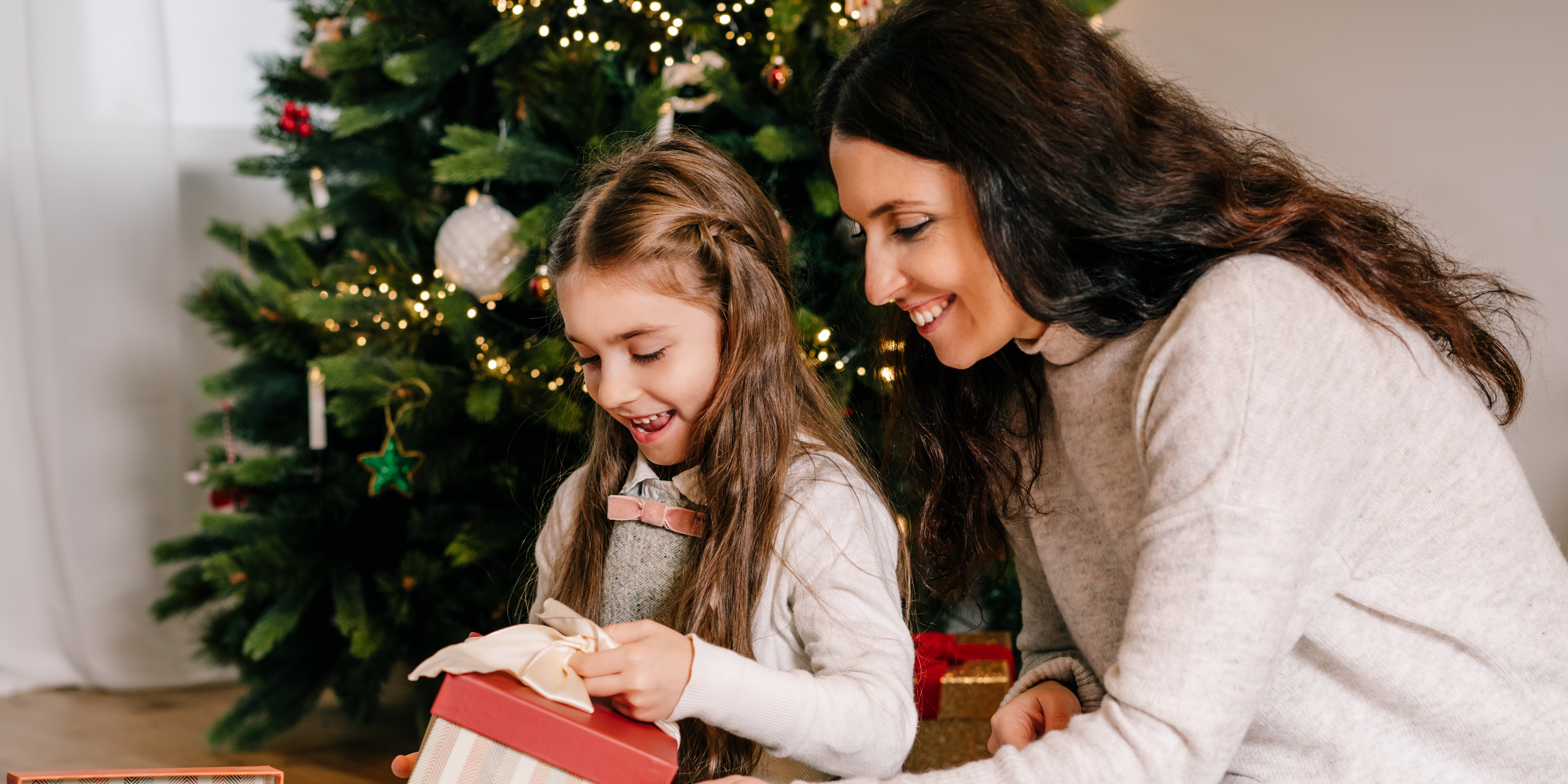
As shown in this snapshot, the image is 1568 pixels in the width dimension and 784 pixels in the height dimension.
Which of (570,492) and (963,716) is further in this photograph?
(963,716)

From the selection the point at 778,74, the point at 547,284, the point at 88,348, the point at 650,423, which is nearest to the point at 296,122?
the point at 547,284

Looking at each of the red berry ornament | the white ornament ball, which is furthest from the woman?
the red berry ornament

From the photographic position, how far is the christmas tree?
158 cm

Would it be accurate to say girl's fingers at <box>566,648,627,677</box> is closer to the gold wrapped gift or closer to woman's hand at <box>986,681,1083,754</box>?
woman's hand at <box>986,681,1083,754</box>

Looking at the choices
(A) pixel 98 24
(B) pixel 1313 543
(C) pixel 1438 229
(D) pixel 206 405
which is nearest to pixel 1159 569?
(B) pixel 1313 543

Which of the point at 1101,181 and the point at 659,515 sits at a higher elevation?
the point at 1101,181

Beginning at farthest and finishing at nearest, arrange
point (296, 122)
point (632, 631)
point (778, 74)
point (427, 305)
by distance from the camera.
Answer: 1. point (296, 122)
2. point (427, 305)
3. point (778, 74)
4. point (632, 631)

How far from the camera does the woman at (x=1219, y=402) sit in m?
0.67

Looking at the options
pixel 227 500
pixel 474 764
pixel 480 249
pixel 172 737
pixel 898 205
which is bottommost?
pixel 172 737

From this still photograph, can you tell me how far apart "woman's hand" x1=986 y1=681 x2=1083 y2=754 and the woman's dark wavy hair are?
13.6 inches

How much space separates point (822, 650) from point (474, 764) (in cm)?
34

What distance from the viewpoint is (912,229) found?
89cm

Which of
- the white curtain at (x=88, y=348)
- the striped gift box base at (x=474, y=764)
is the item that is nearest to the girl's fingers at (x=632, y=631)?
the striped gift box base at (x=474, y=764)

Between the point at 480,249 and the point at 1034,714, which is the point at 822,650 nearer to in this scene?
the point at 1034,714
